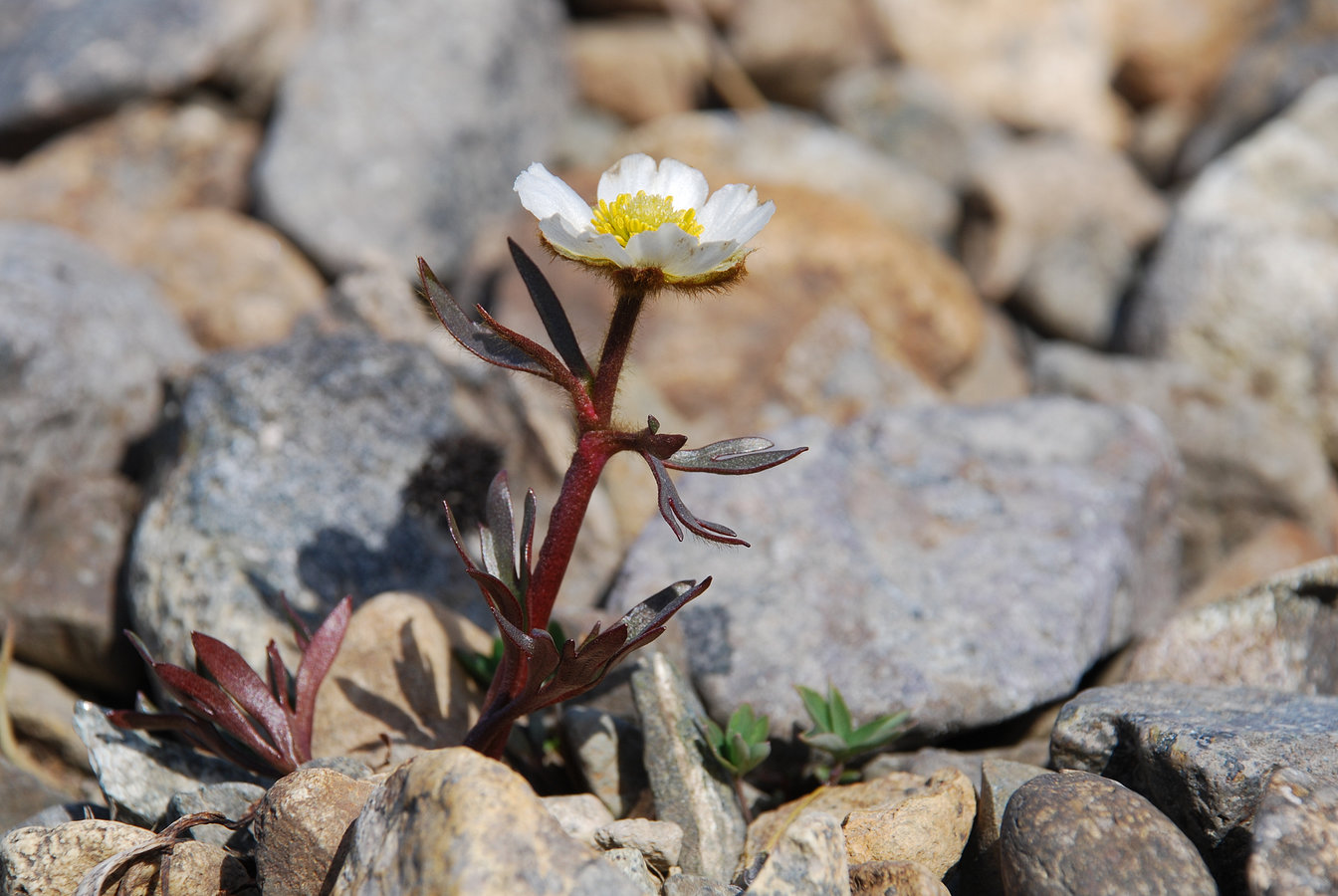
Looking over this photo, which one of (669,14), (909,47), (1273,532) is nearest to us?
(1273,532)

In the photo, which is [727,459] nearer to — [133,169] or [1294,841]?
[1294,841]

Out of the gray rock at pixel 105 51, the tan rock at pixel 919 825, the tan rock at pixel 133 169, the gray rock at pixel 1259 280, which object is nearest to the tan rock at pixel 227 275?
the tan rock at pixel 133 169

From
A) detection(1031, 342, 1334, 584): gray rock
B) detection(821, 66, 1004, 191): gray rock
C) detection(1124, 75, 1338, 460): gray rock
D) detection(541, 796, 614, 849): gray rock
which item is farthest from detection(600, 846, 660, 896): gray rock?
detection(821, 66, 1004, 191): gray rock

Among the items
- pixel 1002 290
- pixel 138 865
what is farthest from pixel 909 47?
pixel 138 865

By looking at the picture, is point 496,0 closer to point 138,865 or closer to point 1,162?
point 1,162

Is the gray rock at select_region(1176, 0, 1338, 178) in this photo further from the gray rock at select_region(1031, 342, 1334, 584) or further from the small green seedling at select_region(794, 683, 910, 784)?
the small green seedling at select_region(794, 683, 910, 784)
